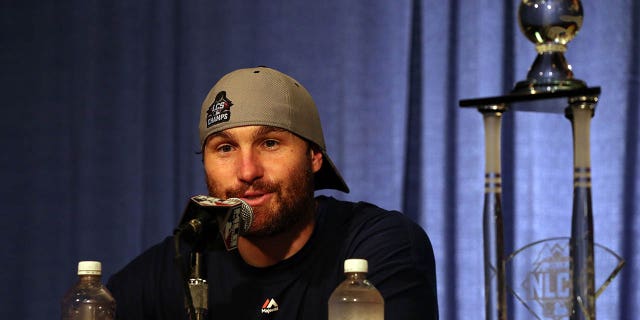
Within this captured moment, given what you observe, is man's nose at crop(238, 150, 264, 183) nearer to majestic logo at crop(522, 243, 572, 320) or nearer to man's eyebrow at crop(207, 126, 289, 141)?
man's eyebrow at crop(207, 126, 289, 141)

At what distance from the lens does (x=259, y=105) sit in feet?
6.70

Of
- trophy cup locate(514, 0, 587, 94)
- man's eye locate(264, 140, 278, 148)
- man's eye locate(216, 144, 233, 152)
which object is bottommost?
man's eye locate(216, 144, 233, 152)

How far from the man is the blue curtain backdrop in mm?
819

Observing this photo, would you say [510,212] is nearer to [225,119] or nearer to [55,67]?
[225,119]

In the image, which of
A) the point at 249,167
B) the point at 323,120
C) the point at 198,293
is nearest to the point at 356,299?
the point at 198,293

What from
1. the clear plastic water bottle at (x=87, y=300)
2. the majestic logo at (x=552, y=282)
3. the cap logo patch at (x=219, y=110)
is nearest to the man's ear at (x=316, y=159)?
the cap logo patch at (x=219, y=110)

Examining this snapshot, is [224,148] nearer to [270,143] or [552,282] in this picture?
[270,143]

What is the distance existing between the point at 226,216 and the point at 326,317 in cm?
53

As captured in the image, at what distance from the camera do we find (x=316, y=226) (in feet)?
7.16

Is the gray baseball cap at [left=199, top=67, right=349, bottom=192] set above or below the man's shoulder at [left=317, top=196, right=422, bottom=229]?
above

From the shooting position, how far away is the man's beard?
2.04 meters

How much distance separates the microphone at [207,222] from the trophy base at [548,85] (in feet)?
1.51

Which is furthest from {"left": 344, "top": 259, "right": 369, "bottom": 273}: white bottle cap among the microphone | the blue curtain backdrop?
the blue curtain backdrop

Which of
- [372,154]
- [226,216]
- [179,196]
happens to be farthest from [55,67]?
[226,216]
